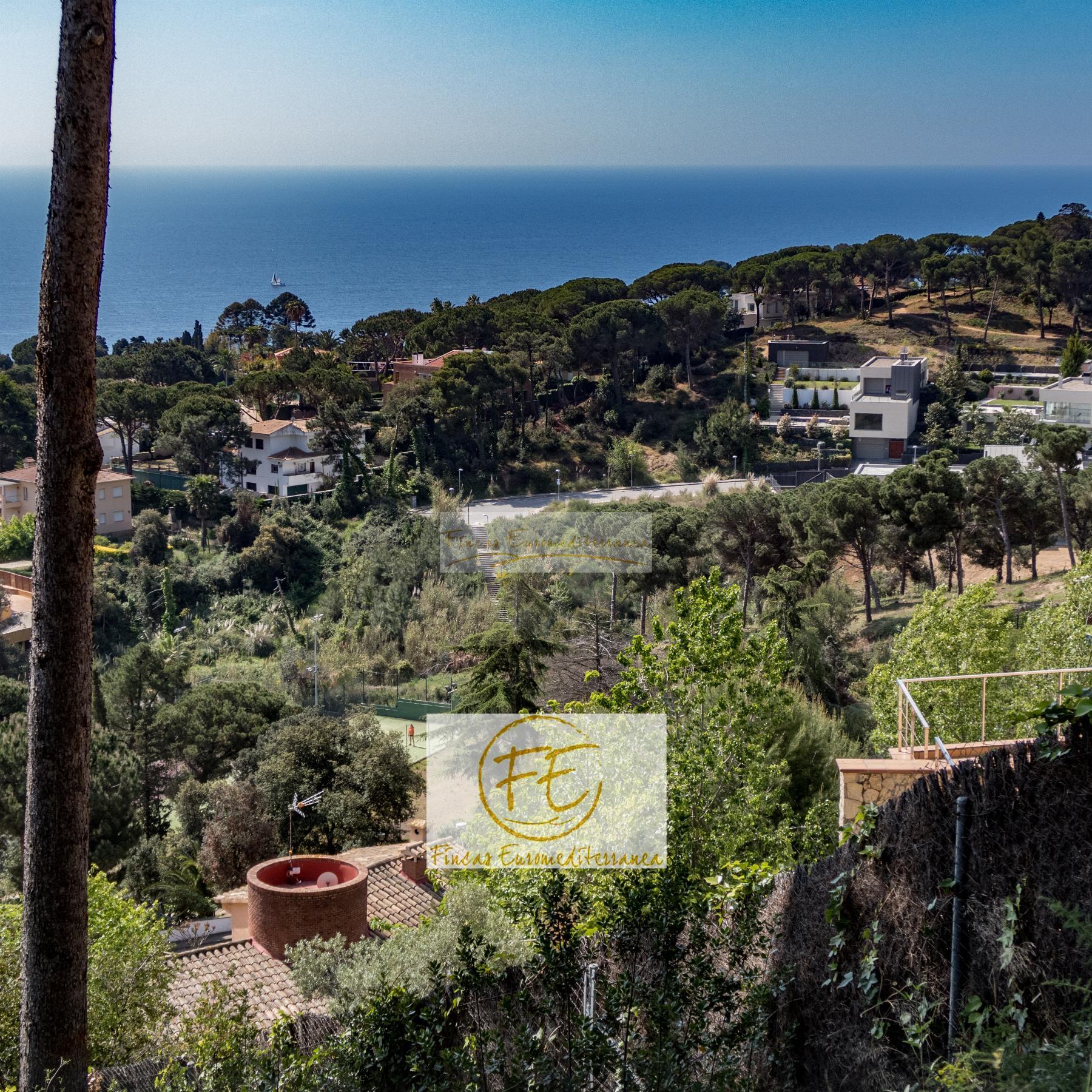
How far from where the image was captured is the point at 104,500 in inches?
1041

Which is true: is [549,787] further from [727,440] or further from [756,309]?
[756,309]

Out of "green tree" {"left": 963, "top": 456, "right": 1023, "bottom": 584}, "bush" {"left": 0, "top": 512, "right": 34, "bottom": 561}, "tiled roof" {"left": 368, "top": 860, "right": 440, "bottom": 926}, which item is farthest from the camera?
"bush" {"left": 0, "top": 512, "right": 34, "bottom": 561}

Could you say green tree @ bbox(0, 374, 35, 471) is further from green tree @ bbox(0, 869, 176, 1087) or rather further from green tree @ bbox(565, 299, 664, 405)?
green tree @ bbox(0, 869, 176, 1087)

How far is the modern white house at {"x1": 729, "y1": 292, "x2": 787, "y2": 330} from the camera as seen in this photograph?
38.8m

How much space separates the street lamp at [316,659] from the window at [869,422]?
14.8 m

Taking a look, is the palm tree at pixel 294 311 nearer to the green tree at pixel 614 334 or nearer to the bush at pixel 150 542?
the green tree at pixel 614 334

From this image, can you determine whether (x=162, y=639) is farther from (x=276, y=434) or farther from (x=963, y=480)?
(x=963, y=480)

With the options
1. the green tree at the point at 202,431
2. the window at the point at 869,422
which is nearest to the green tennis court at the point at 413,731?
the green tree at the point at 202,431

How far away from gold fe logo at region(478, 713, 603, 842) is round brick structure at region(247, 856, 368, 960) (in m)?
1.15

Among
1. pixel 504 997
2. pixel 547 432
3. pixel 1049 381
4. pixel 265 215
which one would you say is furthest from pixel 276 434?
pixel 265 215

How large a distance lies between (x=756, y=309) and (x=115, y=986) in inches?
1439

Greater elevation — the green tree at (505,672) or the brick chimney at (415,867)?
the green tree at (505,672)

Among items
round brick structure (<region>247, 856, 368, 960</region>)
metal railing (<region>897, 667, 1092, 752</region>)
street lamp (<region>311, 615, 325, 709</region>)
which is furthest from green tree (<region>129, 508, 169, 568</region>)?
metal railing (<region>897, 667, 1092, 752</region>)

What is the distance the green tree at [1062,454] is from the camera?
16000 millimetres
